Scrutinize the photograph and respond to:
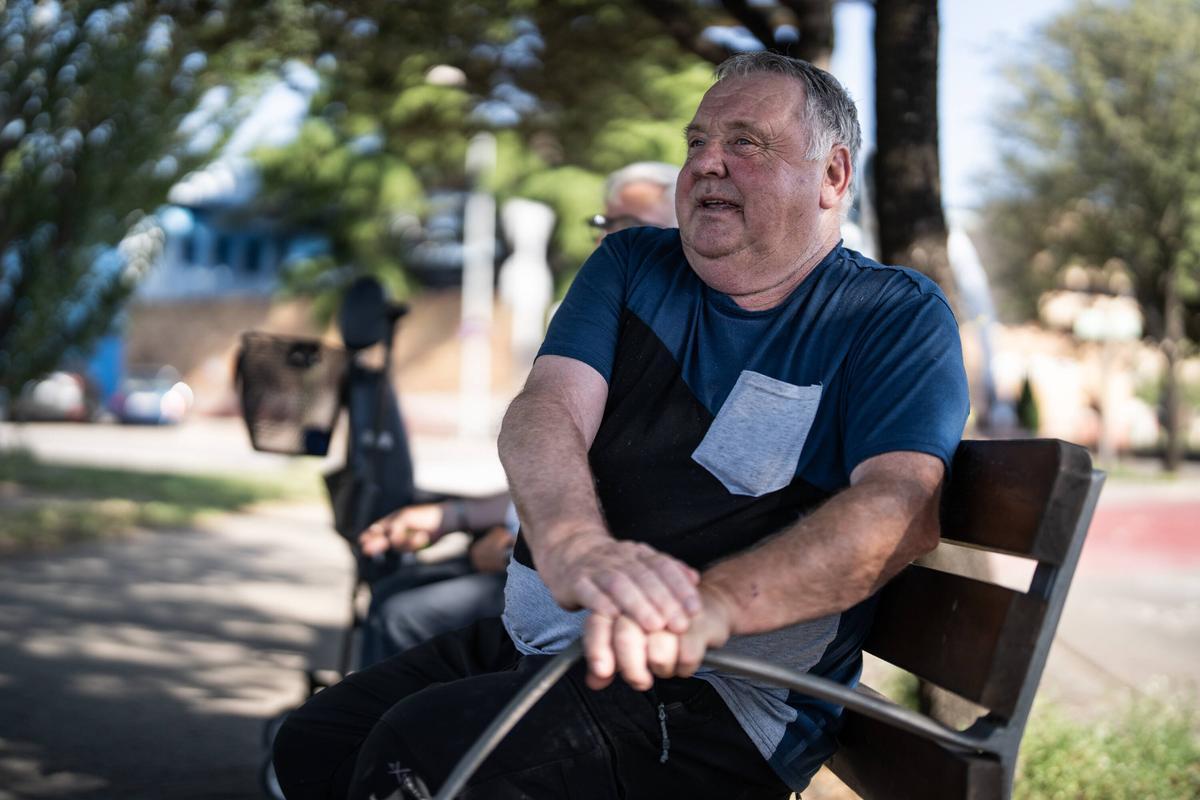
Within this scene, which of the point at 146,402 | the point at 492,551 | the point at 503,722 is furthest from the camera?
the point at 146,402

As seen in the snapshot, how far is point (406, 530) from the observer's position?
137 inches

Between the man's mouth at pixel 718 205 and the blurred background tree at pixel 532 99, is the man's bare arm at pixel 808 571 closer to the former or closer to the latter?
the man's mouth at pixel 718 205

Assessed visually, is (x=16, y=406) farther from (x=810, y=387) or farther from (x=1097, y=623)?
(x=810, y=387)

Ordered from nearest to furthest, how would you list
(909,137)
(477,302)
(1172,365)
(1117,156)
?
1. (909,137)
2. (1117,156)
3. (1172,365)
4. (477,302)

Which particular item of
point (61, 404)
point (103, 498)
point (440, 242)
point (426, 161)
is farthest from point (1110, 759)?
point (440, 242)

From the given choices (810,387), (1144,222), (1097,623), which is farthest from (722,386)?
(1144,222)

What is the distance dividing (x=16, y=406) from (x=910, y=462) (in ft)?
33.1

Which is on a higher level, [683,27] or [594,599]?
[683,27]

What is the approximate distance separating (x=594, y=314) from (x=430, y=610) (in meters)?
1.60

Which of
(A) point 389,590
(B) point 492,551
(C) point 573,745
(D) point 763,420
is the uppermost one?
(D) point 763,420

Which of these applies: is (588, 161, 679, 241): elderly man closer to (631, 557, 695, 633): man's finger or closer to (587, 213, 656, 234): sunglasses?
(587, 213, 656, 234): sunglasses

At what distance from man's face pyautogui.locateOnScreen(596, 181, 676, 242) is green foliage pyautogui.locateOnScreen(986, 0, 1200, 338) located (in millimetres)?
23842

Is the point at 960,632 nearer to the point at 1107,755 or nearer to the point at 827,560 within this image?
the point at 827,560

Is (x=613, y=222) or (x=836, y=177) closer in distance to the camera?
(x=836, y=177)
